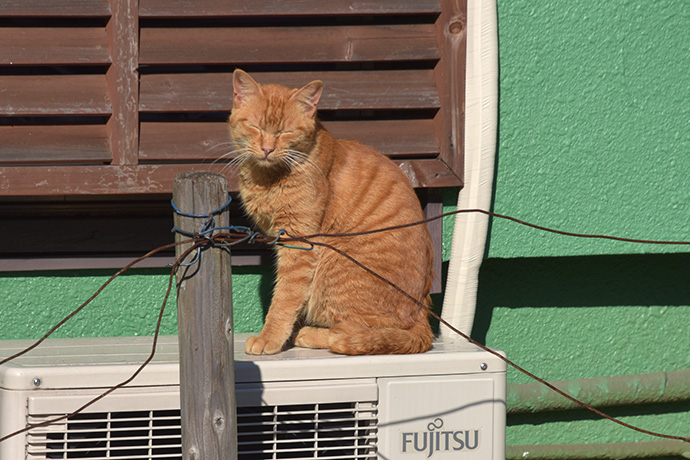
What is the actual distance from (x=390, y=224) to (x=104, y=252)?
111 centimetres

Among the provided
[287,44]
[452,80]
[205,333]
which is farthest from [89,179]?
[452,80]

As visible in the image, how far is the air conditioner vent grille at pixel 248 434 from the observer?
177 cm

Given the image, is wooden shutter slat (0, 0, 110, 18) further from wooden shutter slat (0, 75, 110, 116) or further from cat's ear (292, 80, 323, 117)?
cat's ear (292, 80, 323, 117)

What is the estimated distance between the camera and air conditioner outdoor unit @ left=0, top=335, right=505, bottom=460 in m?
1.77

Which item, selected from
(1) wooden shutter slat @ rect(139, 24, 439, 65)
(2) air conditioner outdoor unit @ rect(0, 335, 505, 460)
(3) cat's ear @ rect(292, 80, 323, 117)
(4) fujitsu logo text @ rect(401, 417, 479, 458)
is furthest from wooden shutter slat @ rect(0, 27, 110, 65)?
(4) fujitsu logo text @ rect(401, 417, 479, 458)

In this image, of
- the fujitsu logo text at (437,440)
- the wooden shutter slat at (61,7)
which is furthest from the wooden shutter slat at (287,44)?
the fujitsu logo text at (437,440)

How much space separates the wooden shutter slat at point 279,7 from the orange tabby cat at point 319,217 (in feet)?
1.03

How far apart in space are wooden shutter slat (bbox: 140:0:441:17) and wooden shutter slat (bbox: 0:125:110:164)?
18.1 inches

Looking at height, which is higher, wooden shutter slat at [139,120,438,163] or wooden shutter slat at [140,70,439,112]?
wooden shutter slat at [140,70,439,112]

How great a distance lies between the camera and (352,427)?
1.92m

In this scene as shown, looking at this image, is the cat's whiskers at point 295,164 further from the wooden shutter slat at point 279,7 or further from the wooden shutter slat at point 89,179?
the wooden shutter slat at point 279,7

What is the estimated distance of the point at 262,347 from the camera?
2076 millimetres

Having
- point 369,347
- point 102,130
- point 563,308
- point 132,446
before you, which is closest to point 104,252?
point 102,130

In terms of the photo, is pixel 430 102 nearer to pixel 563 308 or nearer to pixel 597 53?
pixel 597 53
